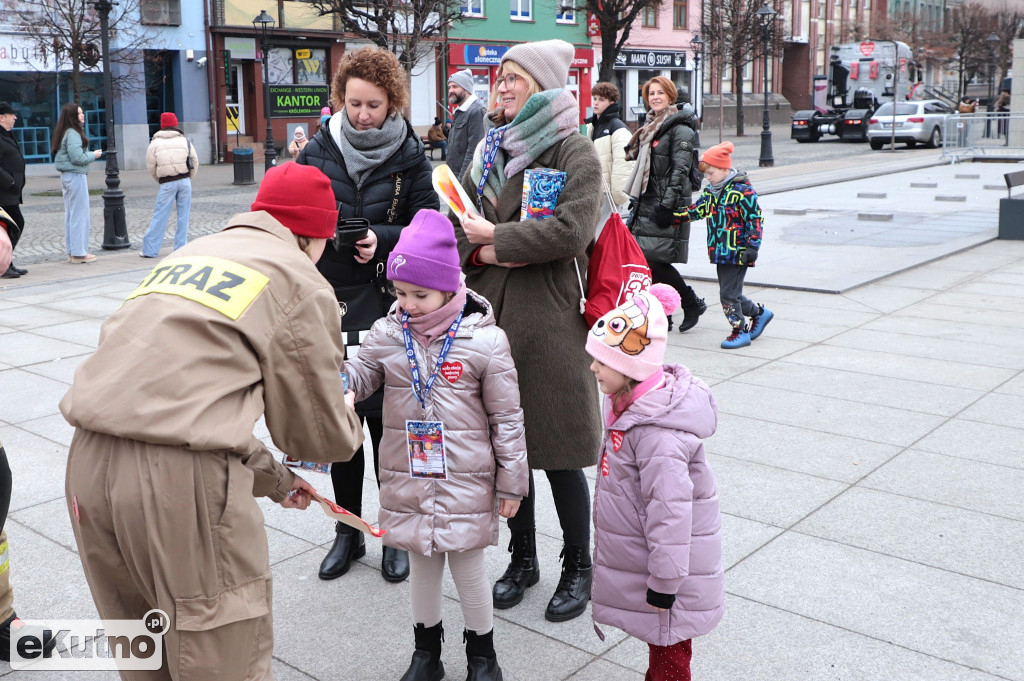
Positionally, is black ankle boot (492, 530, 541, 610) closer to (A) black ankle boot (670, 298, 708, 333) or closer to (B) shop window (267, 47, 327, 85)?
(A) black ankle boot (670, 298, 708, 333)

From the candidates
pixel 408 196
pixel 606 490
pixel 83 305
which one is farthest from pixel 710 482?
pixel 83 305

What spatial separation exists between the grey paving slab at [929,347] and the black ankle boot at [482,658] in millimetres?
5027

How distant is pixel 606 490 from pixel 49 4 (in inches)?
993

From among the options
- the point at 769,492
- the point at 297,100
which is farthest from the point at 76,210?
the point at 297,100

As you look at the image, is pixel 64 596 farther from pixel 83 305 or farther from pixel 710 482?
pixel 83 305

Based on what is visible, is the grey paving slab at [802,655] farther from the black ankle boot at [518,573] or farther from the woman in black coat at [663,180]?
the woman in black coat at [663,180]

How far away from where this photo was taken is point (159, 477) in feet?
7.01

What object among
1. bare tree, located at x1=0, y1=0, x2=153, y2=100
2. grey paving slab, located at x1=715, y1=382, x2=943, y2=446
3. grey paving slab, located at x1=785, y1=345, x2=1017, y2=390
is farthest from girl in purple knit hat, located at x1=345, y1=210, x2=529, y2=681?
bare tree, located at x1=0, y1=0, x2=153, y2=100

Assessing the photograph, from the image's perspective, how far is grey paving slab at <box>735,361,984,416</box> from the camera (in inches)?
241

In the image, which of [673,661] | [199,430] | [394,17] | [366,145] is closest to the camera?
[199,430]

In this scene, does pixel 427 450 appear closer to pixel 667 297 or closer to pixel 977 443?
pixel 667 297

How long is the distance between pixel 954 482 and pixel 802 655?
1934mm

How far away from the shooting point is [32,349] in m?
7.70

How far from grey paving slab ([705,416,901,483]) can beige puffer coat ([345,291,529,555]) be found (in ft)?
7.51
